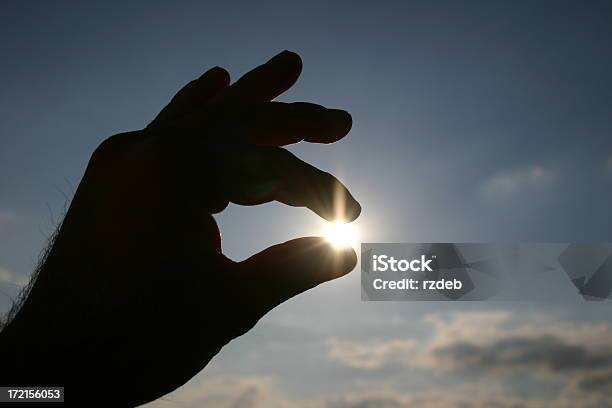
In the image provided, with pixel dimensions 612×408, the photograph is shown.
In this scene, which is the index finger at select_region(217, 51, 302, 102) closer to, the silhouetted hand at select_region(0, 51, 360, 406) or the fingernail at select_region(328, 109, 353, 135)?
the silhouetted hand at select_region(0, 51, 360, 406)

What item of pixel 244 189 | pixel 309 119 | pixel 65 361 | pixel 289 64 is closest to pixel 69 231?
pixel 65 361

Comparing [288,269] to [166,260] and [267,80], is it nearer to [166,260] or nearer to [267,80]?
[166,260]

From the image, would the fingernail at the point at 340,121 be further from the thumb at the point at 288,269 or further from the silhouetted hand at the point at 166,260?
the thumb at the point at 288,269

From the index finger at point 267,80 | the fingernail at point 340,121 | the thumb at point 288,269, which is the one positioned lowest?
the thumb at point 288,269

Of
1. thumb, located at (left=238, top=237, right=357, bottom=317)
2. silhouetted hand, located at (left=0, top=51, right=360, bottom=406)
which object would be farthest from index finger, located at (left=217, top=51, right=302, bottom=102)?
thumb, located at (left=238, top=237, right=357, bottom=317)

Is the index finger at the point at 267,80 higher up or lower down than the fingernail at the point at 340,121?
higher up

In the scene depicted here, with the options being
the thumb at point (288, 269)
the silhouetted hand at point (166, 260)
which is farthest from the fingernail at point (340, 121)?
the thumb at point (288, 269)

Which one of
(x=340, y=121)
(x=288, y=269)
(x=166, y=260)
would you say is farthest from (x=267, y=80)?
(x=166, y=260)
